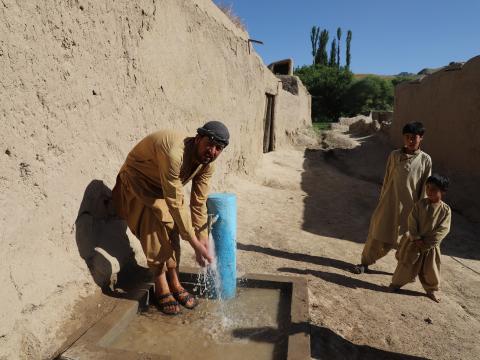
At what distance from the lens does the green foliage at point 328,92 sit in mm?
35469

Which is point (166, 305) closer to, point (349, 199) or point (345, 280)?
point (345, 280)

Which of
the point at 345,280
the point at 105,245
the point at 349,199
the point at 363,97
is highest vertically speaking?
the point at 363,97

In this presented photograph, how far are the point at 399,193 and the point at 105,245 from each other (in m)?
2.75

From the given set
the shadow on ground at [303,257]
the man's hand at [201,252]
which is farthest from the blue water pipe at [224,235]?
the shadow on ground at [303,257]

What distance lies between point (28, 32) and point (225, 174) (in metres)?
3.89

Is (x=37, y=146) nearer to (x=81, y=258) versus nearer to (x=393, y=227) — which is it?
(x=81, y=258)

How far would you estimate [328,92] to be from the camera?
35719 millimetres

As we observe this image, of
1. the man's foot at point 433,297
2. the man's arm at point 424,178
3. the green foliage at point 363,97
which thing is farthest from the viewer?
the green foliage at point 363,97

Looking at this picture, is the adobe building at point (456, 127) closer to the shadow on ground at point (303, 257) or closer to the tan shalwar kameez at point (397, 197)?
the tan shalwar kameez at point (397, 197)

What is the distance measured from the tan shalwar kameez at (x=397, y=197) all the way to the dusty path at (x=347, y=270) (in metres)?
0.35

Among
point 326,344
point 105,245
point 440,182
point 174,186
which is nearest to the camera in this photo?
point 174,186

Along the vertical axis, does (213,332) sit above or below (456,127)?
below

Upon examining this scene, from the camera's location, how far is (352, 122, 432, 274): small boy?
12.3 feet

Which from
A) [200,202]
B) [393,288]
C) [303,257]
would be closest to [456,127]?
[303,257]
